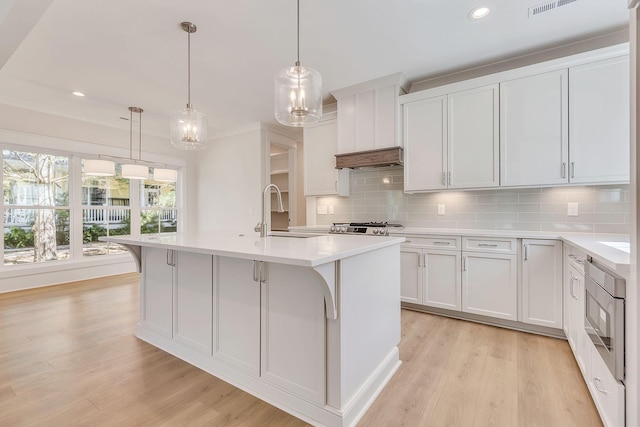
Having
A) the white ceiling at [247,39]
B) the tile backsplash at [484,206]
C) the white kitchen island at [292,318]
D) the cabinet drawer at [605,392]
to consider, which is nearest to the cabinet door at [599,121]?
the tile backsplash at [484,206]

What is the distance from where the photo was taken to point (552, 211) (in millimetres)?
2908

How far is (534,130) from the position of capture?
2.73 m

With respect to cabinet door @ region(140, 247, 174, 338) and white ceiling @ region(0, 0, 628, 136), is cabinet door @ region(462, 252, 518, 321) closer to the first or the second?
white ceiling @ region(0, 0, 628, 136)

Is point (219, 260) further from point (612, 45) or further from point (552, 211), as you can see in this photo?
point (612, 45)

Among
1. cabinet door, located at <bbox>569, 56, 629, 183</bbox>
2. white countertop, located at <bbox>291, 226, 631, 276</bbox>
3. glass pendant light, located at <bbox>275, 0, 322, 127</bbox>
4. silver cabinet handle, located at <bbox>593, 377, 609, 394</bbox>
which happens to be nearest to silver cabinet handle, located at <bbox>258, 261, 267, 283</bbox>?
glass pendant light, located at <bbox>275, 0, 322, 127</bbox>

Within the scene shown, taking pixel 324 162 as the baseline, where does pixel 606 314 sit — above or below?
below

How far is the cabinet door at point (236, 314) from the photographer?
5.85 feet

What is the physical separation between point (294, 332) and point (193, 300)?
0.93 m

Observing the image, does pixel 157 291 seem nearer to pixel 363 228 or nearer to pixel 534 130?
pixel 363 228

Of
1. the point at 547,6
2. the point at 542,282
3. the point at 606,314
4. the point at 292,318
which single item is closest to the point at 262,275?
the point at 292,318

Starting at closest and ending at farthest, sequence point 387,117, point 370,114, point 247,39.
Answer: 1. point 247,39
2. point 387,117
3. point 370,114

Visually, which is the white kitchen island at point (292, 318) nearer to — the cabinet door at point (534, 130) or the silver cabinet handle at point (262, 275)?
the silver cabinet handle at point (262, 275)

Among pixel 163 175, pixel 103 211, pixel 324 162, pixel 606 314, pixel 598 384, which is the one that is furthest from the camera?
pixel 103 211

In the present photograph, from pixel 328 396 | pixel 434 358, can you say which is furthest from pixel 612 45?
pixel 328 396
